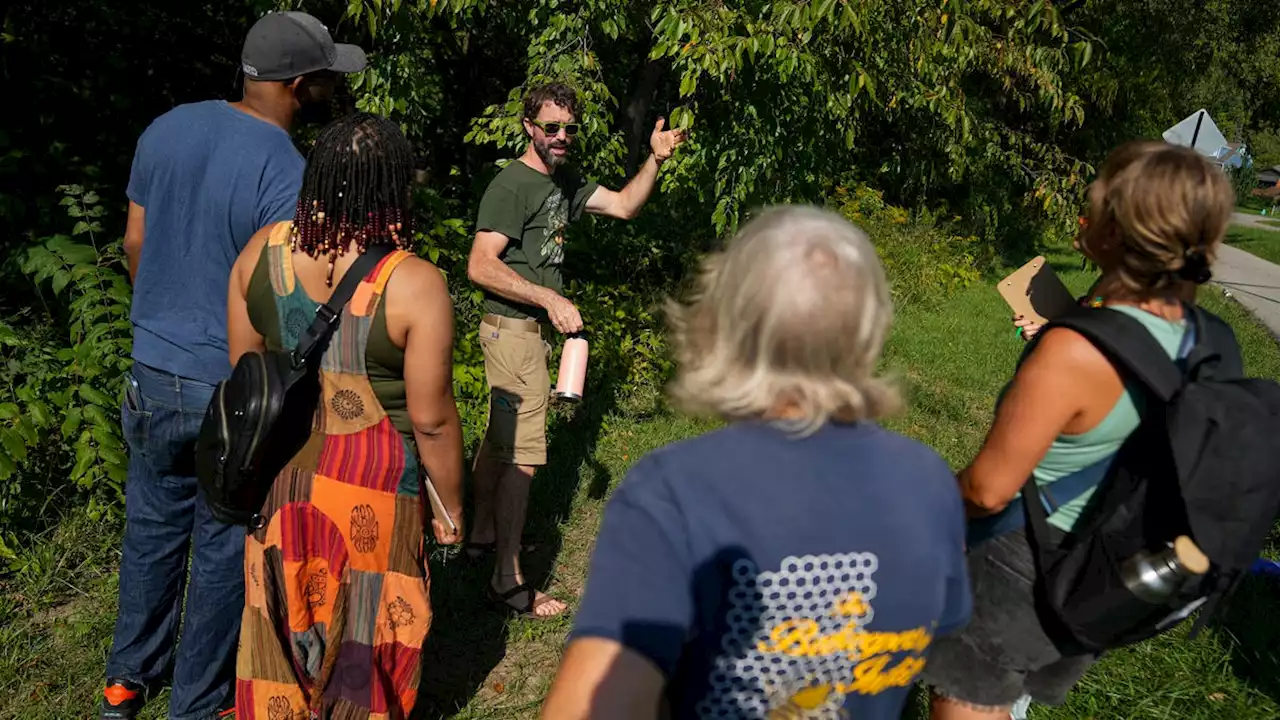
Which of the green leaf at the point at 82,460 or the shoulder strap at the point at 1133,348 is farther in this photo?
the green leaf at the point at 82,460

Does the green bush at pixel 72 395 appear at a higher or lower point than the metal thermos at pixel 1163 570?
lower

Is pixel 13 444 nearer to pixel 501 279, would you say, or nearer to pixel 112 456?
pixel 112 456

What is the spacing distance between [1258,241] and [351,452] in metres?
24.6

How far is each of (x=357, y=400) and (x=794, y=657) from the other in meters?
1.27

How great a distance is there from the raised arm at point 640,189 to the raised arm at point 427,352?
177 centimetres

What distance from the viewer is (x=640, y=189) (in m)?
3.87

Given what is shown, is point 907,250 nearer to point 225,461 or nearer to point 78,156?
point 78,156

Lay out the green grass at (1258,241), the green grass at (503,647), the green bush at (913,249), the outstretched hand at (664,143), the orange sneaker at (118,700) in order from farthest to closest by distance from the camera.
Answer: the green grass at (1258,241) → the green bush at (913,249) → the outstretched hand at (664,143) → the green grass at (503,647) → the orange sneaker at (118,700)

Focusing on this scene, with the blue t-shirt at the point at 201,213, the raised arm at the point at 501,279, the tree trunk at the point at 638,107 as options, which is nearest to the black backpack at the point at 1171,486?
the raised arm at the point at 501,279

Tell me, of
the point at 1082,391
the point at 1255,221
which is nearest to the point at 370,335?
the point at 1082,391

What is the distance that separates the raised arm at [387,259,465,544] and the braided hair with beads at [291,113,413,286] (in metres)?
0.12

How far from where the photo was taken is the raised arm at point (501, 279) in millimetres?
3391

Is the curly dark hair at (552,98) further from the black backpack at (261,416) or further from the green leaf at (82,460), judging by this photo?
the green leaf at (82,460)

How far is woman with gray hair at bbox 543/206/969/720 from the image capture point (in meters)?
1.21
